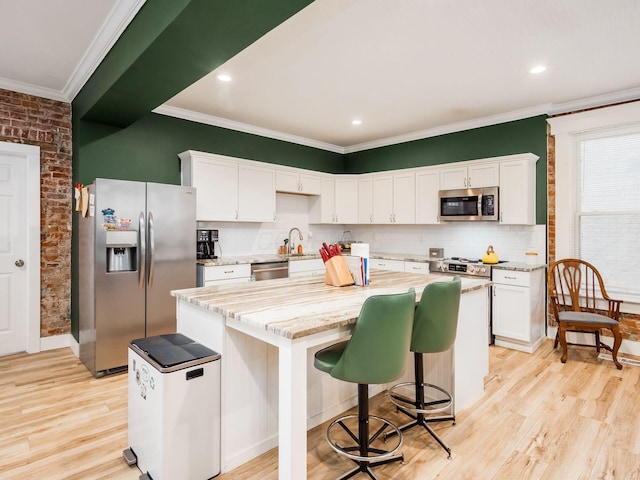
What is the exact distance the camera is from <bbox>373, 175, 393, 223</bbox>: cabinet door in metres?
5.69

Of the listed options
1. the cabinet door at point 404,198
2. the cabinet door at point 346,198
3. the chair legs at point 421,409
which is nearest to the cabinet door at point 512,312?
the cabinet door at point 404,198

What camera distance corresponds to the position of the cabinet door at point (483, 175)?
4.57 m

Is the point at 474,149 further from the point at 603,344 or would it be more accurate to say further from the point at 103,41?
the point at 103,41

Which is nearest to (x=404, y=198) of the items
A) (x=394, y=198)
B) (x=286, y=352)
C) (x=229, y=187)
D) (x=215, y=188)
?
(x=394, y=198)

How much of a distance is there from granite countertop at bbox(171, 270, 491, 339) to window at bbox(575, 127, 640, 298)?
2.28 metres

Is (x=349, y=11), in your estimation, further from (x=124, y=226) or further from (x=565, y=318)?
(x=565, y=318)

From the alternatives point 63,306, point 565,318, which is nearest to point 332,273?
point 565,318

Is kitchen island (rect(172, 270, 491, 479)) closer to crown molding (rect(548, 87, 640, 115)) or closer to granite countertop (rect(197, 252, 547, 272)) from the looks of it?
granite countertop (rect(197, 252, 547, 272))

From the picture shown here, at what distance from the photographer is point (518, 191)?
14.4 ft

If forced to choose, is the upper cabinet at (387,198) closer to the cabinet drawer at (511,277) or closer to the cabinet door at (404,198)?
the cabinet door at (404,198)

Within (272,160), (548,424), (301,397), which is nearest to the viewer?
(301,397)

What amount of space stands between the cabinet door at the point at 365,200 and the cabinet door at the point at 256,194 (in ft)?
5.23

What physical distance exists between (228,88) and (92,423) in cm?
319

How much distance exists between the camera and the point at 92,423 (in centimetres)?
257
